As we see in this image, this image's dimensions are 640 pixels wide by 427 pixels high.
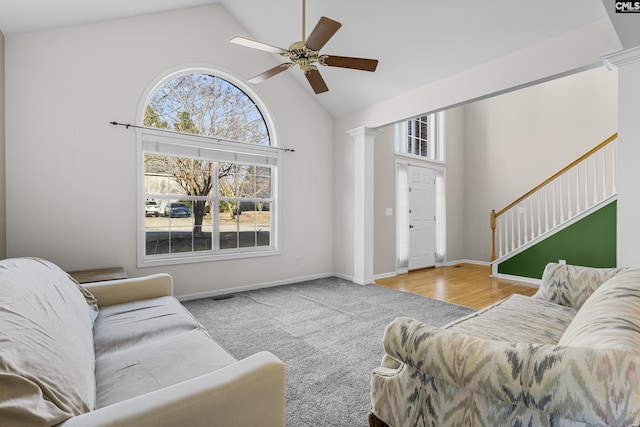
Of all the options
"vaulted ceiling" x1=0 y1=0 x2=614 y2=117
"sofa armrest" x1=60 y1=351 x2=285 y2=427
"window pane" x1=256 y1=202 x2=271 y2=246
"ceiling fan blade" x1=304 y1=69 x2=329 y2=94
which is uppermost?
"vaulted ceiling" x1=0 y1=0 x2=614 y2=117

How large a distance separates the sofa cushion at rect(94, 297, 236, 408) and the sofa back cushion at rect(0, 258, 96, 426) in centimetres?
12

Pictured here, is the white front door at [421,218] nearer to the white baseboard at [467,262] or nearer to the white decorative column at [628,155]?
the white baseboard at [467,262]

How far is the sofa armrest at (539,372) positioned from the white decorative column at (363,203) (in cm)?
363

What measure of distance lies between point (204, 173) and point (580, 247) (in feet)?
18.3

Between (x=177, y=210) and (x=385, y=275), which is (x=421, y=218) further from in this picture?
(x=177, y=210)

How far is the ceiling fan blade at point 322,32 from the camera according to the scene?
2229mm

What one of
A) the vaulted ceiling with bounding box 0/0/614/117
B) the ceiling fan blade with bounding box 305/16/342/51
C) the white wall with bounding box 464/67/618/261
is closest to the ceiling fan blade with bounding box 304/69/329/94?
the ceiling fan blade with bounding box 305/16/342/51

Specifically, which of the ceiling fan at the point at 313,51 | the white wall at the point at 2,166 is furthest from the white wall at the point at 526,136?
the white wall at the point at 2,166

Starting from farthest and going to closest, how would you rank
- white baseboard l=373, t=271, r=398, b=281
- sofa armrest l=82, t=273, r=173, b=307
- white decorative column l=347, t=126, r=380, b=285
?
1. white baseboard l=373, t=271, r=398, b=281
2. white decorative column l=347, t=126, r=380, b=285
3. sofa armrest l=82, t=273, r=173, b=307

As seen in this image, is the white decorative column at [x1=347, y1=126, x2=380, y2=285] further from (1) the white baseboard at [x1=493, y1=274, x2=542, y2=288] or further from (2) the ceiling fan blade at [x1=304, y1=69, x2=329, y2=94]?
(1) the white baseboard at [x1=493, y1=274, x2=542, y2=288]

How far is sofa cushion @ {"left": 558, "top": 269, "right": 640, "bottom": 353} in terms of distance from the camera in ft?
2.91

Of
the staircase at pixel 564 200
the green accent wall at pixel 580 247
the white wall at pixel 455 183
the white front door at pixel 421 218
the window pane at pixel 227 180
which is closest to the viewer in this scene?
the green accent wall at pixel 580 247

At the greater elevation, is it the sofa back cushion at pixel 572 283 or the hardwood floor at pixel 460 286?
the sofa back cushion at pixel 572 283

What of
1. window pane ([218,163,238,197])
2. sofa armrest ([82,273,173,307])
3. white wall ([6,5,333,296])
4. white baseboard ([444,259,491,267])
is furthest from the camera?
white baseboard ([444,259,491,267])
